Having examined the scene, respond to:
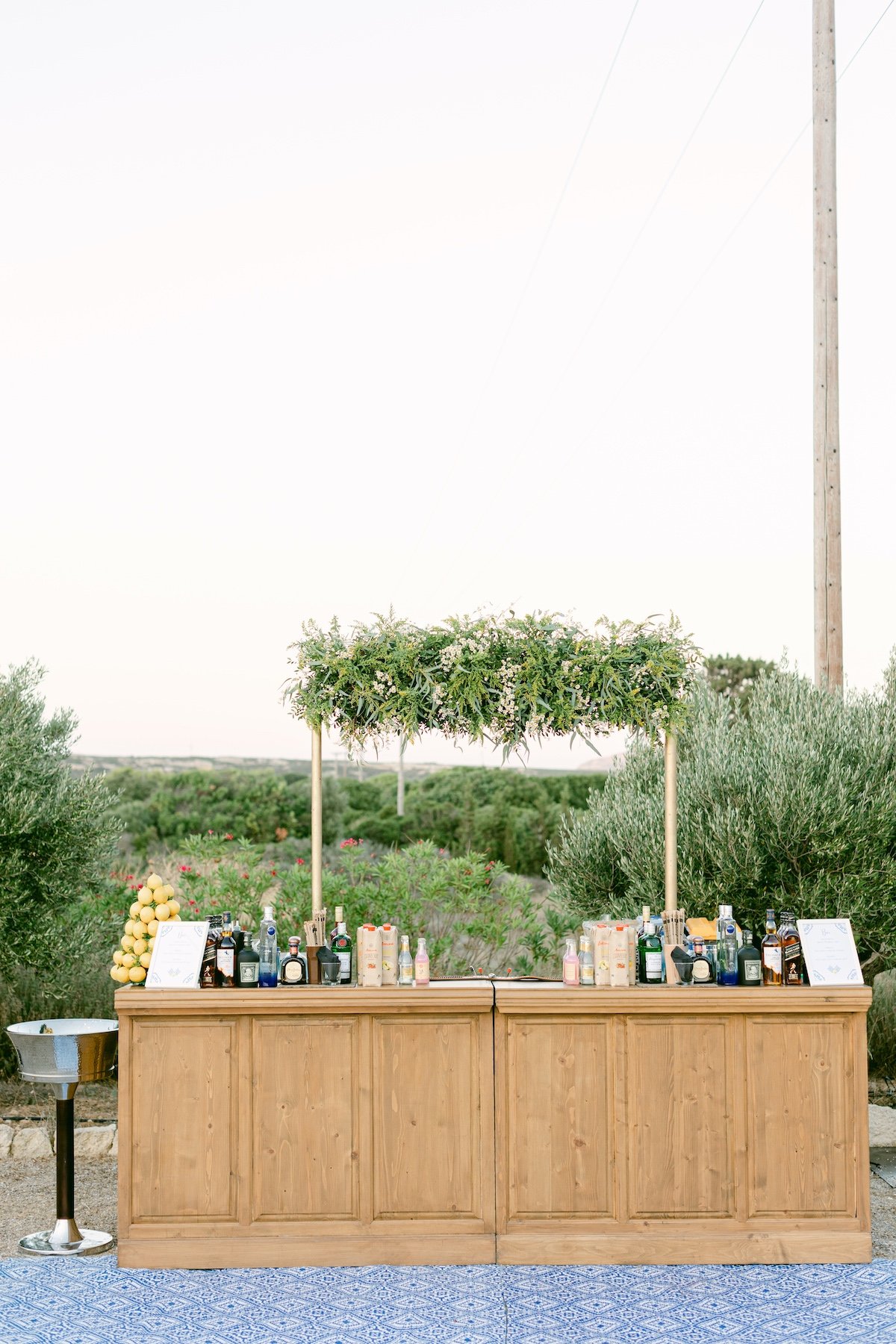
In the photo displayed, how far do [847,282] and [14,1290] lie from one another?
8749 millimetres

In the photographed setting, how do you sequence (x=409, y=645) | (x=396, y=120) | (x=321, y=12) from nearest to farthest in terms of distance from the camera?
(x=409, y=645) < (x=321, y=12) < (x=396, y=120)

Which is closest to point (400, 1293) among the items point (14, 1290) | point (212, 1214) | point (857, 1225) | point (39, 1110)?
point (212, 1214)

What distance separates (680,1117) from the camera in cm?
443

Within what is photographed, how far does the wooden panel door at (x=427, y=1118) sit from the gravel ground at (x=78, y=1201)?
1391mm

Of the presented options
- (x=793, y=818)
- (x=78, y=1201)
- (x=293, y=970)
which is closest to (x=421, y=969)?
(x=293, y=970)

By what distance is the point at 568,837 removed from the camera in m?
8.15

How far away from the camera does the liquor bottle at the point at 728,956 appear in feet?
14.9

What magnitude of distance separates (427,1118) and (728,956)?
1.32m

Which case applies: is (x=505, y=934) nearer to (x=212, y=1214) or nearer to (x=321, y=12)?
(x=212, y=1214)

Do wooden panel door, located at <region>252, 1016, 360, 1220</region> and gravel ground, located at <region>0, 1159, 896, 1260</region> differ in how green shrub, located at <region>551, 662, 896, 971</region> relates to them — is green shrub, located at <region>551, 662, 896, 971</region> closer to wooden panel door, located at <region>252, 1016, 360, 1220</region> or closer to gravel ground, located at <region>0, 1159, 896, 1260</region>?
gravel ground, located at <region>0, 1159, 896, 1260</region>

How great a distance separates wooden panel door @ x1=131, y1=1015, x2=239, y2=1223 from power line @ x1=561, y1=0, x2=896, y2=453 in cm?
739

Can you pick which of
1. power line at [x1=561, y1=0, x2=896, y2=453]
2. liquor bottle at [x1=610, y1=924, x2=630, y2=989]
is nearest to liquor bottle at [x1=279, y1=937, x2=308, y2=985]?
liquor bottle at [x1=610, y1=924, x2=630, y2=989]

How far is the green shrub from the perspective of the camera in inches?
269

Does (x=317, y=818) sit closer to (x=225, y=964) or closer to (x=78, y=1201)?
(x=225, y=964)
